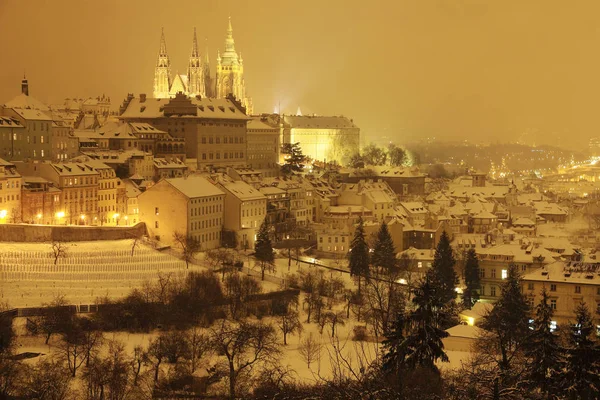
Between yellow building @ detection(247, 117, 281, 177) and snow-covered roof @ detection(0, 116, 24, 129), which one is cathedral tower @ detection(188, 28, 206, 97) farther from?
snow-covered roof @ detection(0, 116, 24, 129)

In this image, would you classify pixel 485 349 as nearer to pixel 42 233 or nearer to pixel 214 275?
pixel 214 275

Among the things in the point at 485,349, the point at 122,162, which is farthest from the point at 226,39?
the point at 485,349

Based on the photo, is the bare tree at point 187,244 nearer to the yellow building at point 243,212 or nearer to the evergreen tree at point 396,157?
the yellow building at point 243,212

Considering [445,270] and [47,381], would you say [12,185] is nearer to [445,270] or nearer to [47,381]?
[445,270]

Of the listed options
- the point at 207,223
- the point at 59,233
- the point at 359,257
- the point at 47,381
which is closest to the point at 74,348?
the point at 47,381

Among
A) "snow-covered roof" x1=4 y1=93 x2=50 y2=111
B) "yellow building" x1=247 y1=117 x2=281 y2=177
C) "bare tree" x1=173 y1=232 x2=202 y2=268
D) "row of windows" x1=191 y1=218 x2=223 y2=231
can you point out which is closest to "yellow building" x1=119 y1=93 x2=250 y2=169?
"yellow building" x1=247 y1=117 x2=281 y2=177

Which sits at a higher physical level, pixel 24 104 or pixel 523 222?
pixel 24 104
